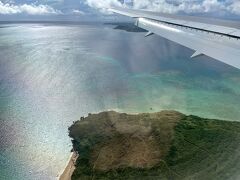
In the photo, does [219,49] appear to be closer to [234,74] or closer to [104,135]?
[104,135]

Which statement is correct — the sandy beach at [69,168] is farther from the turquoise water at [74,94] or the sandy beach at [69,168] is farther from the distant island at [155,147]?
the turquoise water at [74,94]

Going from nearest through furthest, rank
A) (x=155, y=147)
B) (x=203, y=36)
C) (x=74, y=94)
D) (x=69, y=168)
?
(x=203, y=36) → (x=69, y=168) → (x=155, y=147) → (x=74, y=94)

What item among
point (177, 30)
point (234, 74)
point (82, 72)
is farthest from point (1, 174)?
point (234, 74)

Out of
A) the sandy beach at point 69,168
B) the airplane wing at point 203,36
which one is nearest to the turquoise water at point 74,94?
the sandy beach at point 69,168

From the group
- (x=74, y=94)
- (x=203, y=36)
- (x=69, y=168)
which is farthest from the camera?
(x=74, y=94)

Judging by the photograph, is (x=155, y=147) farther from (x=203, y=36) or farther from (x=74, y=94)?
(x=203, y=36)

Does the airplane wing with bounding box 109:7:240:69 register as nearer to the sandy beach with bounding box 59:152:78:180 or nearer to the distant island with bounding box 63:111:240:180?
the sandy beach with bounding box 59:152:78:180

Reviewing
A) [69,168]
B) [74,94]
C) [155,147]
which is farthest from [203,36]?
[74,94]
